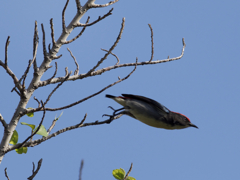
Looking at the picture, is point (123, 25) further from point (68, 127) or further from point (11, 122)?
point (11, 122)

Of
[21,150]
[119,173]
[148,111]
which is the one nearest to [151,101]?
[148,111]

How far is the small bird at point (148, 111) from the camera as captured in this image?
588cm

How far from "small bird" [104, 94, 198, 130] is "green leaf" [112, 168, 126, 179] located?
208 cm

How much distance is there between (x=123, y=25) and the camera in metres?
3.79

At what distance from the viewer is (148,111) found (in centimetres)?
588

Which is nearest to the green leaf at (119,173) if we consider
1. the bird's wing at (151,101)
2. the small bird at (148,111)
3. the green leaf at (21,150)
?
the green leaf at (21,150)

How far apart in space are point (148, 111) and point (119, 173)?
2330 mm

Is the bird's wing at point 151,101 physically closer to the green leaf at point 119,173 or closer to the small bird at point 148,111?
the small bird at point 148,111

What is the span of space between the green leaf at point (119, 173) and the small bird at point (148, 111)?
208cm

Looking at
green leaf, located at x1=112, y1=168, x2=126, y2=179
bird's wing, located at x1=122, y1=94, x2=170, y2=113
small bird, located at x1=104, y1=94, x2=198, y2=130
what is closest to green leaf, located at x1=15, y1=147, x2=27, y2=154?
green leaf, located at x1=112, y1=168, x2=126, y2=179

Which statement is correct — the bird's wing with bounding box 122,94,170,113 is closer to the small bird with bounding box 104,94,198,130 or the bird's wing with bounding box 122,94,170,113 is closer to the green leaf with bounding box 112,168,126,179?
the small bird with bounding box 104,94,198,130

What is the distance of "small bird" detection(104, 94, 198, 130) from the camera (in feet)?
19.3

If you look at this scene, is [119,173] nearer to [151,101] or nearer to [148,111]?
[148,111]

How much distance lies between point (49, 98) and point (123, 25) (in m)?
1.48
